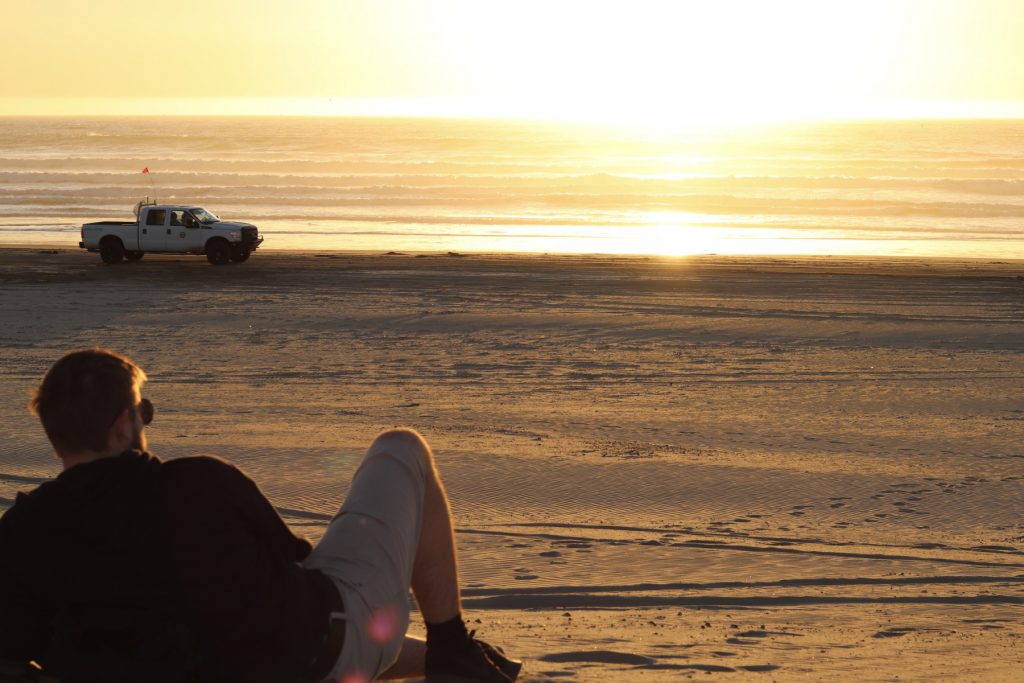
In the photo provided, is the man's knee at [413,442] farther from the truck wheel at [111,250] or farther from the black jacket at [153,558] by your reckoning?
the truck wheel at [111,250]

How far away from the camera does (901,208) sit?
47.6m

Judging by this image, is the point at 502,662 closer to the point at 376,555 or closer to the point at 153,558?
the point at 376,555

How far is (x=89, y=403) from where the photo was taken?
299 cm

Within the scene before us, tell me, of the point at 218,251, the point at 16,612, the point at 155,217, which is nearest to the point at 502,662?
the point at 16,612

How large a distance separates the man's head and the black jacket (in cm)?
6

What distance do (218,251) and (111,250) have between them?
2468 millimetres

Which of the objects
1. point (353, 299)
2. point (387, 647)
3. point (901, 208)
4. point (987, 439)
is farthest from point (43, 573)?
point (901, 208)

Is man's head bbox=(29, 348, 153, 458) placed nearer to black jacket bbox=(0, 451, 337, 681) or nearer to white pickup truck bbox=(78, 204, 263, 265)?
black jacket bbox=(0, 451, 337, 681)

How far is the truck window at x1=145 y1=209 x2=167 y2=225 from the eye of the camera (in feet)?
89.1

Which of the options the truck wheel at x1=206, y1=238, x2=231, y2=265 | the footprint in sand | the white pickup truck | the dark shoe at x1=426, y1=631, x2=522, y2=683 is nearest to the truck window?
the white pickup truck

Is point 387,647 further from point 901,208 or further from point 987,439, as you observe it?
point 901,208

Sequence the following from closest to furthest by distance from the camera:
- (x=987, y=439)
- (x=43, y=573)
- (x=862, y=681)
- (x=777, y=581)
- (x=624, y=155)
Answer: (x=43, y=573) → (x=862, y=681) → (x=777, y=581) → (x=987, y=439) → (x=624, y=155)

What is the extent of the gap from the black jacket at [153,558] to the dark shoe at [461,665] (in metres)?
0.93

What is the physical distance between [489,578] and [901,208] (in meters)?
44.9
